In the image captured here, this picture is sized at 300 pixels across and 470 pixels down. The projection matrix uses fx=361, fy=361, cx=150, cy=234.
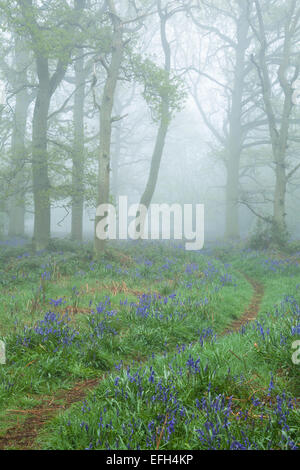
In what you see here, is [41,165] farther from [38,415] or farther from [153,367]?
[38,415]

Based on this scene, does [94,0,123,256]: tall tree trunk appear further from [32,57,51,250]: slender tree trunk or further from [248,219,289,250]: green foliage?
[248,219,289,250]: green foliage

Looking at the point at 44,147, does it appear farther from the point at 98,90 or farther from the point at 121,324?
the point at 98,90

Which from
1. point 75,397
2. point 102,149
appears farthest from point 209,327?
point 102,149

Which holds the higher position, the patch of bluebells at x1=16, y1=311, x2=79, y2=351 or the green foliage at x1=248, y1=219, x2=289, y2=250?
the green foliage at x1=248, y1=219, x2=289, y2=250

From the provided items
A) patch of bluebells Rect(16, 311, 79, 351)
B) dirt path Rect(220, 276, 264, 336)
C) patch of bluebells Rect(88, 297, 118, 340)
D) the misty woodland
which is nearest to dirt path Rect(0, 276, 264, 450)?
the misty woodland

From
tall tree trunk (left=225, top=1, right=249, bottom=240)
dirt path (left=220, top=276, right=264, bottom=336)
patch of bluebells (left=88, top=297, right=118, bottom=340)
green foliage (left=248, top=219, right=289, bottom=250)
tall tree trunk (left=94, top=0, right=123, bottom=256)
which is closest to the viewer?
patch of bluebells (left=88, top=297, right=118, bottom=340)

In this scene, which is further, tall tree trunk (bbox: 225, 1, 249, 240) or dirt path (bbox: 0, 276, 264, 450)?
tall tree trunk (bbox: 225, 1, 249, 240)

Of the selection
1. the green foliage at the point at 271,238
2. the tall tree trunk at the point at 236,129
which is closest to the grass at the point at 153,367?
the green foliage at the point at 271,238

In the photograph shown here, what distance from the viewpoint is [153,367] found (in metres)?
4.17

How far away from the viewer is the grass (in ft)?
9.52

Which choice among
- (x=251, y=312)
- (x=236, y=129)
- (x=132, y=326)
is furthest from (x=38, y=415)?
(x=236, y=129)

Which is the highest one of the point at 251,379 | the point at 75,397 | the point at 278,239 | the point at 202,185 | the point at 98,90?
the point at 98,90

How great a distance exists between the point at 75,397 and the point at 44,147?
11935mm

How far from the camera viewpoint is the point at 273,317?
6305 millimetres
